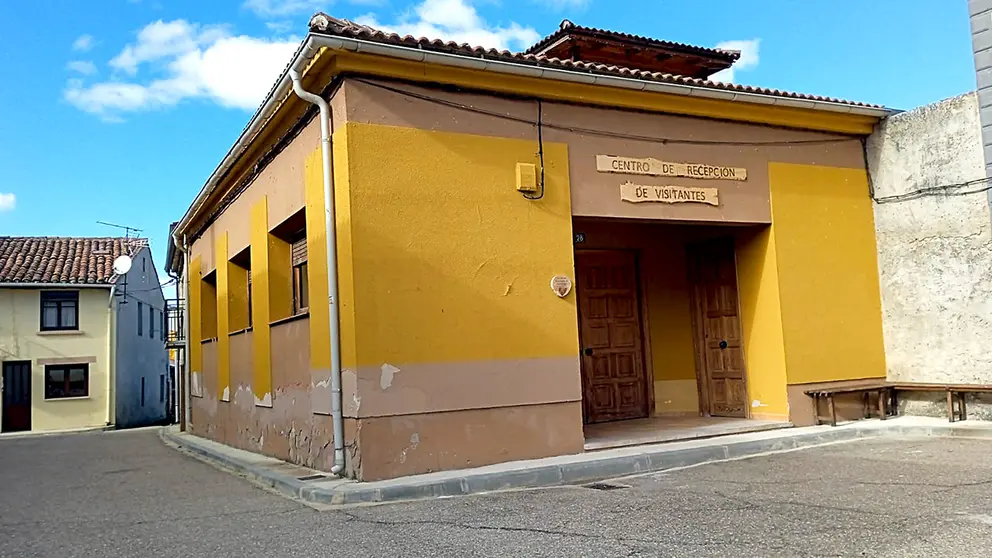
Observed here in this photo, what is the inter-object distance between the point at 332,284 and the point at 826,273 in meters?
6.36

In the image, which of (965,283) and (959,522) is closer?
(959,522)

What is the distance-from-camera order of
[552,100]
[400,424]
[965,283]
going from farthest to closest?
[965,283] → [552,100] → [400,424]

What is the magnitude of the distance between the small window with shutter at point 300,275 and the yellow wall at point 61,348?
63.9ft

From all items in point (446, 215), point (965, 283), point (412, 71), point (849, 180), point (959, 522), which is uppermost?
point (412, 71)

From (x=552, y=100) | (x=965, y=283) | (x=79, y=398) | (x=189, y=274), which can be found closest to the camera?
(x=552, y=100)

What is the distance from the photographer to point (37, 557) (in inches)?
219

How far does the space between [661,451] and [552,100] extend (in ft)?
12.9

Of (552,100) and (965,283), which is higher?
(552,100)

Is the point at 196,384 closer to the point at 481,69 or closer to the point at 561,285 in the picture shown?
the point at 561,285

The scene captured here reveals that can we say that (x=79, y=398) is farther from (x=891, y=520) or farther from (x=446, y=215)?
(x=891, y=520)

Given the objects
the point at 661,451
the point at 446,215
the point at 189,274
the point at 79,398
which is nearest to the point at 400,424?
the point at 446,215

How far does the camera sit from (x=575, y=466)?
7.86m

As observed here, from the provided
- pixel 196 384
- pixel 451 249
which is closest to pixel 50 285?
pixel 196 384

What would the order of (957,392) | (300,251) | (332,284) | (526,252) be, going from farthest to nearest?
(300,251), (957,392), (526,252), (332,284)
